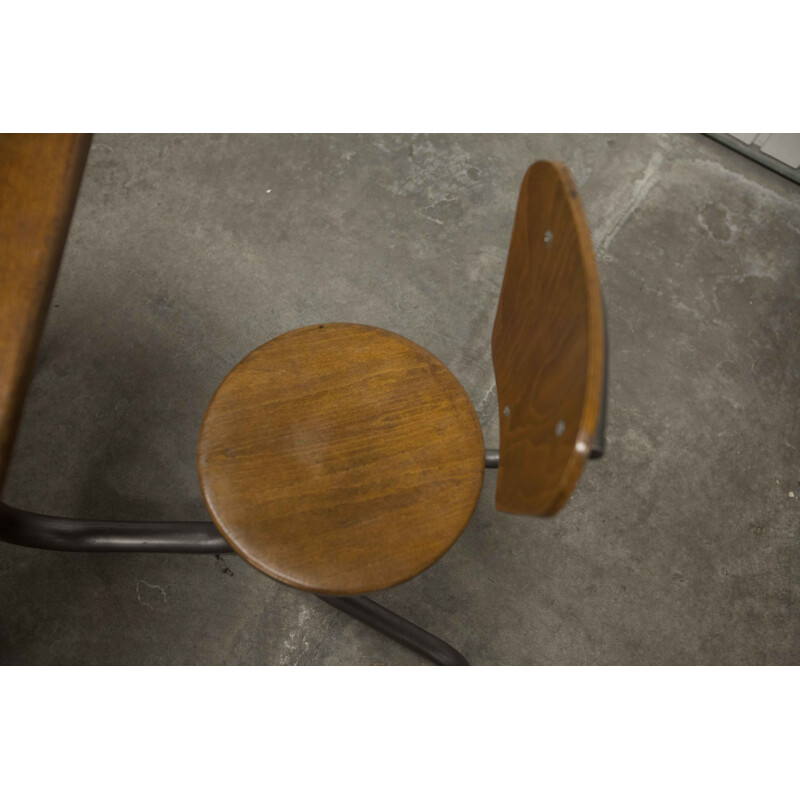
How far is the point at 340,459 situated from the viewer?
41.3 inches

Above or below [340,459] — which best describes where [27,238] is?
above

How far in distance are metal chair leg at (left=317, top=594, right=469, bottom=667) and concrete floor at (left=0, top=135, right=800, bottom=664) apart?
4.9 inches

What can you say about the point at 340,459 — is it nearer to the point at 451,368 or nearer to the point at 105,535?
the point at 105,535

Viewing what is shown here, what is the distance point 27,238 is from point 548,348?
0.76m

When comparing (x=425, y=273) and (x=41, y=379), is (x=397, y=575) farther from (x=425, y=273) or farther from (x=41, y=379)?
(x=41, y=379)

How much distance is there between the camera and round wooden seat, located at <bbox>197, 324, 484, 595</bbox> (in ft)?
3.25

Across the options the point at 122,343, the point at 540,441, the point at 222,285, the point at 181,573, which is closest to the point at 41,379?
the point at 122,343

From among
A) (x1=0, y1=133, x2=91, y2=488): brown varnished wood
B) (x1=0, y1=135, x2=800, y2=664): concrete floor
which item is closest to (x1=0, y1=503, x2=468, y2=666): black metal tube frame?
(x1=0, y1=135, x2=800, y2=664): concrete floor

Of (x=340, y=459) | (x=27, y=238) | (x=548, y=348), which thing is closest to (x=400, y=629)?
(x=340, y=459)

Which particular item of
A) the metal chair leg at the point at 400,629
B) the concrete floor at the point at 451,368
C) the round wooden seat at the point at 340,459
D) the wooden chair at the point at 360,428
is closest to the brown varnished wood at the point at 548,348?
the wooden chair at the point at 360,428

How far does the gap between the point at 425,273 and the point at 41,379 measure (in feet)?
3.84

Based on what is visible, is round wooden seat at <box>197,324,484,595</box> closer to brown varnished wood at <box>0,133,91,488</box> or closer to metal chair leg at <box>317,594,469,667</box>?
brown varnished wood at <box>0,133,91,488</box>

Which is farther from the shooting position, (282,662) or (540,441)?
(282,662)

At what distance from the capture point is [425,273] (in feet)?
6.35
